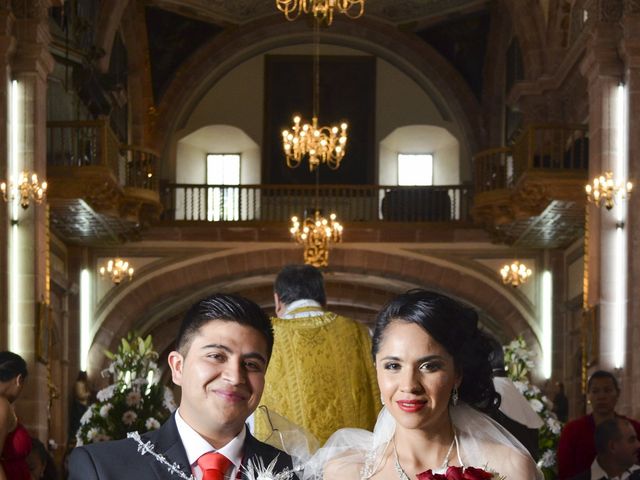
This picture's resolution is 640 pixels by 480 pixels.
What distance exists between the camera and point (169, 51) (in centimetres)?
2956

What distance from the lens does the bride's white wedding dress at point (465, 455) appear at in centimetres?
436

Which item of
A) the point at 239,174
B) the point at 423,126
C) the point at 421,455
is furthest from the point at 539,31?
the point at 421,455

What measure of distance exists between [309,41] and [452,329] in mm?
26348

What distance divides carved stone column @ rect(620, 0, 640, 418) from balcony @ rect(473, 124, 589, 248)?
11.4ft

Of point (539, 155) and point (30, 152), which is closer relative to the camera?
point (30, 152)

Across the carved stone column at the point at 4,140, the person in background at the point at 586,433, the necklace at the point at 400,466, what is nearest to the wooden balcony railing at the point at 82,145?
the carved stone column at the point at 4,140

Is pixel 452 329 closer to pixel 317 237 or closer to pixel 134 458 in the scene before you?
pixel 134 458

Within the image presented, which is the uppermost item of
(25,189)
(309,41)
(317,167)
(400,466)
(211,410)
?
(309,41)

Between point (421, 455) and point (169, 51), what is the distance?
25788mm

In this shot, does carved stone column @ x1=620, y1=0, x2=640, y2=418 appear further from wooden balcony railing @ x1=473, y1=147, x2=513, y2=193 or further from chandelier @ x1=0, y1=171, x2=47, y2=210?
chandelier @ x1=0, y1=171, x2=47, y2=210

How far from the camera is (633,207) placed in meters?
17.9

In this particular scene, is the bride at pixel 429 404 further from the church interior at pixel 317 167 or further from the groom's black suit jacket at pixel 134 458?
the church interior at pixel 317 167

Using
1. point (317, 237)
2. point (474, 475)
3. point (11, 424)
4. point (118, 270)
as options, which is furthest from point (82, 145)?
point (474, 475)

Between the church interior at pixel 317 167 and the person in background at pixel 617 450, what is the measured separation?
11.3 metres
